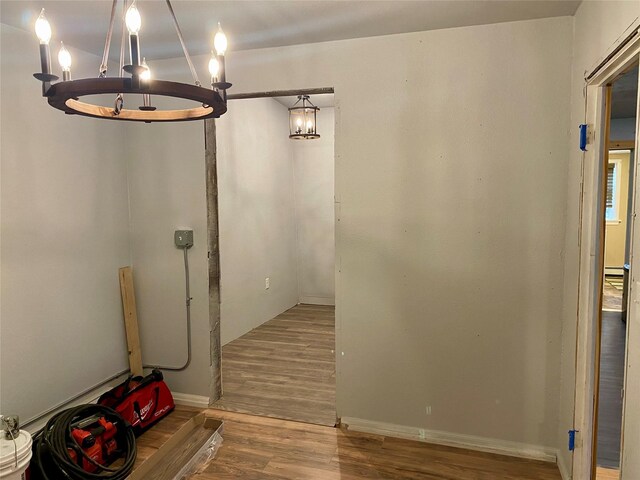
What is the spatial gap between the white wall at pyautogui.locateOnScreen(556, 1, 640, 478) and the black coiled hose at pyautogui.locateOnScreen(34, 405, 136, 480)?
241cm

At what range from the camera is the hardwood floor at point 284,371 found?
320 centimetres

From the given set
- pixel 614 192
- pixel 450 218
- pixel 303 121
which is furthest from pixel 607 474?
pixel 614 192

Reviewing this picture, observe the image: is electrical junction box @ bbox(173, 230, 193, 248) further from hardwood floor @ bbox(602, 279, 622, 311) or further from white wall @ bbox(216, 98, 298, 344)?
hardwood floor @ bbox(602, 279, 622, 311)

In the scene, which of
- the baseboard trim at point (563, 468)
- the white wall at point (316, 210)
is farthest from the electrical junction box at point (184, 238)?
the white wall at point (316, 210)

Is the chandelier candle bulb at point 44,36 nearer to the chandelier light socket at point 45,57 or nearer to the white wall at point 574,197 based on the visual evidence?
the chandelier light socket at point 45,57

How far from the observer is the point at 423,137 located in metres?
2.65

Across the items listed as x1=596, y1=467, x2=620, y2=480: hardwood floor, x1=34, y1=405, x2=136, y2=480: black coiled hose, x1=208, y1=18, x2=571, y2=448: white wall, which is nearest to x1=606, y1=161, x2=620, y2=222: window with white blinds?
x1=208, y1=18, x2=571, y2=448: white wall

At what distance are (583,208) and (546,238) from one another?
1.30 feet

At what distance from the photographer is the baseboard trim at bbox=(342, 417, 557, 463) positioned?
2592mm

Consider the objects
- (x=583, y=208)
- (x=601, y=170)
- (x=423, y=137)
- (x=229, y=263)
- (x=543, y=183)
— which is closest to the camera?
(x=601, y=170)

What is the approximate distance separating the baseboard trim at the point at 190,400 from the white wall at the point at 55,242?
471 millimetres

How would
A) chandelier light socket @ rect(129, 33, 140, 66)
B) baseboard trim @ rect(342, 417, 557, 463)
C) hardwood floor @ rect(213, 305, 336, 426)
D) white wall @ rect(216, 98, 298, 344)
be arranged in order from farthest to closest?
white wall @ rect(216, 98, 298, 344), hardwood floor @ rect(213, 305, 336, 426), baseboard trim @ rect(342, 417, 557, 463), chandelier light socket @ rect(129, 33, 140, 66)

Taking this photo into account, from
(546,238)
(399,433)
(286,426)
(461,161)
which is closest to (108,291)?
(286,426)

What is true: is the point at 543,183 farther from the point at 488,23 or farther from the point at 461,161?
the point at 488,23
